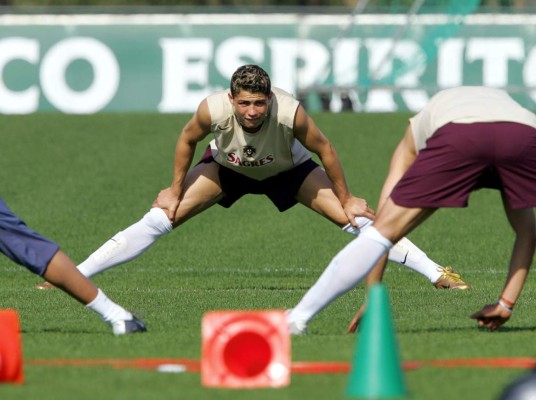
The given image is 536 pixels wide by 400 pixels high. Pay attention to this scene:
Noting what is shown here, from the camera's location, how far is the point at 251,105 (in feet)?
28.9

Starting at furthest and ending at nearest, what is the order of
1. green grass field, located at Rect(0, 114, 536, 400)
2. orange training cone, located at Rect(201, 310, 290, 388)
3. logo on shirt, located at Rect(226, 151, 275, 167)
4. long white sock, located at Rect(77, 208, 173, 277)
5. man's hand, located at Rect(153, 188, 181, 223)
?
long white sock, located at Rect(77, 208, 173, 277)
man's hand, located at Rect(153, 188, 181, 223)
logo on shirt, located at Rect(226, 151, 275, 167)
green grass field, located at Rect(0, 114, 536, 400)
orange training cone, located at Rect(201, 310, 290, 388)

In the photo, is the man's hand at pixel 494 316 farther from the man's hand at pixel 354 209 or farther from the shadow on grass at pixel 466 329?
the man's hand at pixel 354 209

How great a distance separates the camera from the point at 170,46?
23.1m

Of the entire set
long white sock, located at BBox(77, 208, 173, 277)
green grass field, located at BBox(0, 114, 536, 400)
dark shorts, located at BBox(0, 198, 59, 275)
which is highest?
dark shorts, located at BBox(0, 198, 59, 275)

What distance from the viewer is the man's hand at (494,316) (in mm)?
8070

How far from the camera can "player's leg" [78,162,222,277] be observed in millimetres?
9953

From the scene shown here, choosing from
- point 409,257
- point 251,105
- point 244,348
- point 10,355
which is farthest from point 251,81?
point 10,355

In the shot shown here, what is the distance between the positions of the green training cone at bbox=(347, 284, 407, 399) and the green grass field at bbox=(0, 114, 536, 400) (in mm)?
137

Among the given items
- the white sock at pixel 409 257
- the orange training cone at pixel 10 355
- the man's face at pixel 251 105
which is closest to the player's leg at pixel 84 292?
the orange training cone at pixel 10 355

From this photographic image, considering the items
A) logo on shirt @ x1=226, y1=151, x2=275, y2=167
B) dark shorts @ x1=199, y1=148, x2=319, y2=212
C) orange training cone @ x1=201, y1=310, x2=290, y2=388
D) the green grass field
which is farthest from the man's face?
orange training cone @ x1=201, y1=310, x2=290, y2=388

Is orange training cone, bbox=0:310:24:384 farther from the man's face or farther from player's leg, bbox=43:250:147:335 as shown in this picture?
the man's face

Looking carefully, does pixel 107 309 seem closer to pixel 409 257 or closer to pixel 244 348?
pixel 244 348

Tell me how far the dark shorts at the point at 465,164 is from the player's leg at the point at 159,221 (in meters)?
2.76

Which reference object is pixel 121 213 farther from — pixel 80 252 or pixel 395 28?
pixel 395 28
